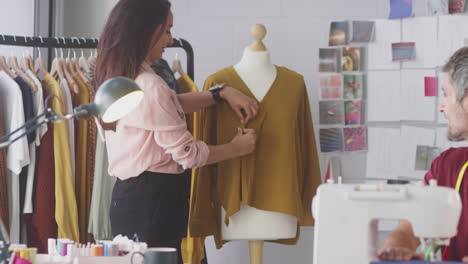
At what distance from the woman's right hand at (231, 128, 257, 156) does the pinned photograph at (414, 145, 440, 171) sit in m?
1.19

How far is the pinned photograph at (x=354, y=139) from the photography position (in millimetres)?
4402

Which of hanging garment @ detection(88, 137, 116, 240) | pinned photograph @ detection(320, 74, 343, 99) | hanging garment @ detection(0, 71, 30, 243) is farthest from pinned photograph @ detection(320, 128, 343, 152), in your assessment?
hanging garment @ detection(0, 71, 30, 243)

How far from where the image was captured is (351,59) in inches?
174

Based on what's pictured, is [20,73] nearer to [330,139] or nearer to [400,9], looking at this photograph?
[330,139]

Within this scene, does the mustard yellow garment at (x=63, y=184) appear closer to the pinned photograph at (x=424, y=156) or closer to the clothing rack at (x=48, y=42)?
the clothing rack at (x=48, y=42)

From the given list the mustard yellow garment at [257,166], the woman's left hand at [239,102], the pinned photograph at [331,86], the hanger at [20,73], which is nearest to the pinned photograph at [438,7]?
the pinned photograph at [331,86]

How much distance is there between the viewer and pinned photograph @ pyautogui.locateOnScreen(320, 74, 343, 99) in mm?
4418

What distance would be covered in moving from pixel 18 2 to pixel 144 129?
73.8 inches

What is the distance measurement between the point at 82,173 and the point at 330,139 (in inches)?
55.7

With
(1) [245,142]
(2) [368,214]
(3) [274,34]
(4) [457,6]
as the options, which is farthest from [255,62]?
(2) [368,214]

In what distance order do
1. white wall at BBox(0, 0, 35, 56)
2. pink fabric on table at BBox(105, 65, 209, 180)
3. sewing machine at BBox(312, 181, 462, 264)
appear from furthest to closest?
white wall at BBox(0, 0, 35, 56)
pink fabric on table at BBox(105, 65, 209, 180)
sewing machine at BBox(312, 181, 462, 264)

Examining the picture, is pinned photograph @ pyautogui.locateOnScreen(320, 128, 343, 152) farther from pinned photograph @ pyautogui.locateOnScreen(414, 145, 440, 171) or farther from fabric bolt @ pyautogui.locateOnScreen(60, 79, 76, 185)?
fabric bolt @ pyautogui.locateOnScreen(60, 79, 76, 185)

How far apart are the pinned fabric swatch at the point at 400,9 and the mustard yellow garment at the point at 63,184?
6.09 ft

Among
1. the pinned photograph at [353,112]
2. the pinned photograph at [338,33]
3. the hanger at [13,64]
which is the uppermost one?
the pinned photograph at [338,33]
